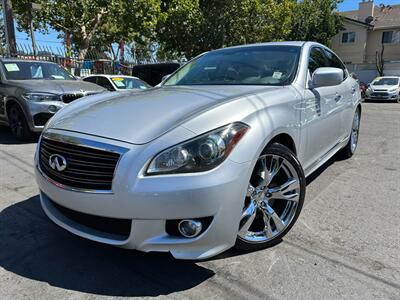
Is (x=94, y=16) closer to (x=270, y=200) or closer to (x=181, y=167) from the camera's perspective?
(x=270, y=200)

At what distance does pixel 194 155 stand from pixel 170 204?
1.07 ft

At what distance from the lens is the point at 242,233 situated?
8.55 ft

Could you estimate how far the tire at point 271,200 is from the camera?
8.74 feet

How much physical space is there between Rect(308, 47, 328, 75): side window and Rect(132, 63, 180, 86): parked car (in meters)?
9.29

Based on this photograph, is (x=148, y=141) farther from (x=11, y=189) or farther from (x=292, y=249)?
(x=11, y=189)

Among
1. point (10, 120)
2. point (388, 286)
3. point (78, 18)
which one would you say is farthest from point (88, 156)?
point (78, 18)

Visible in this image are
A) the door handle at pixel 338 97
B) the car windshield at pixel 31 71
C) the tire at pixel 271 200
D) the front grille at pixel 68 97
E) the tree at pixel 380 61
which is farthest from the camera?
the tree at pixel 380 61

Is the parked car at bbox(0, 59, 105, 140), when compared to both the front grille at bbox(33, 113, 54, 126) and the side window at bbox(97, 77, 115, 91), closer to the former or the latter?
the front grille at bbox(33, 113, 54, 126)

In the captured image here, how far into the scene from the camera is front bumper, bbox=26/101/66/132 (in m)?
6.59

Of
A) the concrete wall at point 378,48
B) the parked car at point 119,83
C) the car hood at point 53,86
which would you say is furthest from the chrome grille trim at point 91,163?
the concrete wall at point 378,48

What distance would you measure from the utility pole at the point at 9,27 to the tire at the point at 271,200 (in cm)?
1270

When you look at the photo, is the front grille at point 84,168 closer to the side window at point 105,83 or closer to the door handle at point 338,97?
the door handle at point 338,97

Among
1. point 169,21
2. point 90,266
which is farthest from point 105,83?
point 169,21

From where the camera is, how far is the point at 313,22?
33.8 m
